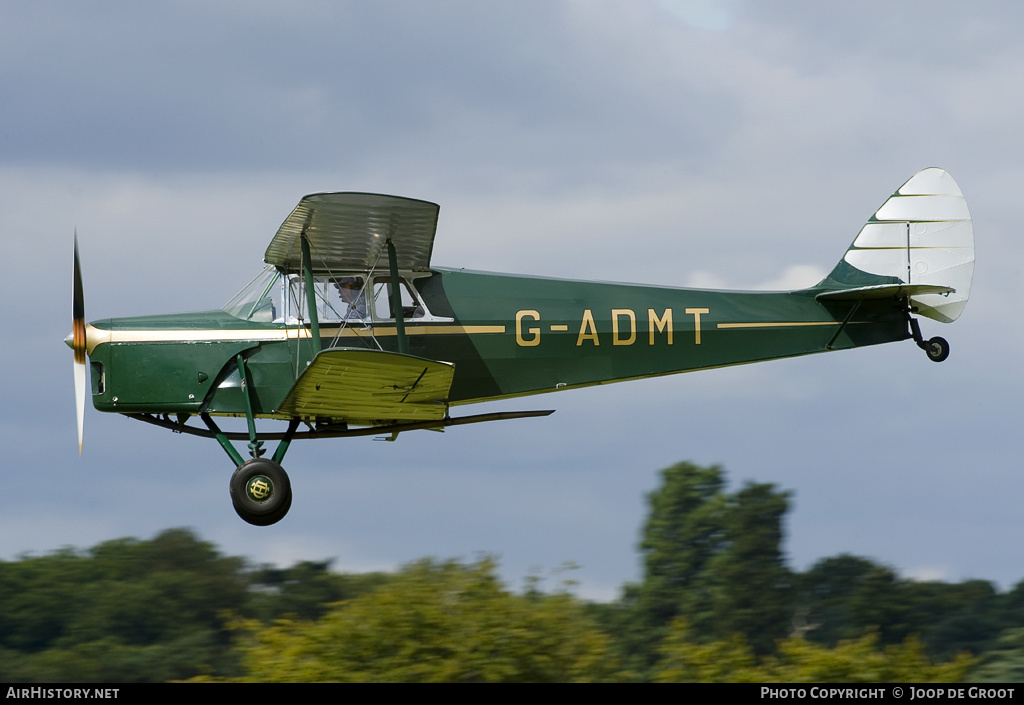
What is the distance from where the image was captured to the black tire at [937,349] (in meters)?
12.2

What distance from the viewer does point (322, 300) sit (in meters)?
10.8

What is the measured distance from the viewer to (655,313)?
1191cm

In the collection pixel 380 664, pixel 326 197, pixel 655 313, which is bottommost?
pixel 380 664

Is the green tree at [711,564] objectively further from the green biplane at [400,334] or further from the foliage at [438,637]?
the green biplane at [400,334]

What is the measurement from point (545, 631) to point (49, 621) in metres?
A: 20.0

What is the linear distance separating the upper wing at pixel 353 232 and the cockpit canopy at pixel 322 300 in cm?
11

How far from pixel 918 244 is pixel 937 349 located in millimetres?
1234

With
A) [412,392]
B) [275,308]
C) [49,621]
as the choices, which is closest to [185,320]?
[275,308]

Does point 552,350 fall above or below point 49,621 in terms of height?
above

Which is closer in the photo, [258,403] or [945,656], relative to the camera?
[258,403]

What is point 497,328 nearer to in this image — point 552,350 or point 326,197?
point 552,350

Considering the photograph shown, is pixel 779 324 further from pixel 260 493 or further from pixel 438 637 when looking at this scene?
pixel 438 637

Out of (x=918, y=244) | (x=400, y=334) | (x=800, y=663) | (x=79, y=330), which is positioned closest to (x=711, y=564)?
(x=800, y=663)

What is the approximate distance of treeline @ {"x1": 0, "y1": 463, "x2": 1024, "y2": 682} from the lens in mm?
14641
